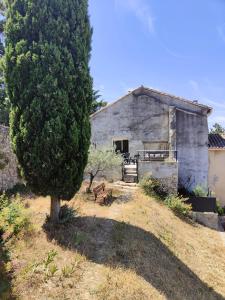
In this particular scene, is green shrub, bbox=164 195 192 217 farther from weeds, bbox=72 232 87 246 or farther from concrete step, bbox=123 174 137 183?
weeds, bbox=72 232 87 246

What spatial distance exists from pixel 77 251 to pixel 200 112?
15.0m

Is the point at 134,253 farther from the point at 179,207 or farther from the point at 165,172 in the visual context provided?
the point at 165,172

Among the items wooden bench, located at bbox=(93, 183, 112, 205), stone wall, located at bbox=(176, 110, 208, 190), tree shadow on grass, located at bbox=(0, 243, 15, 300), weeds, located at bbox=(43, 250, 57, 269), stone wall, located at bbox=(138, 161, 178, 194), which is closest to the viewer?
tree shadow on grass, located at bbox=(0, 243, 15, 300)

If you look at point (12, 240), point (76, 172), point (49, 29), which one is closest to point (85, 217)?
point (76, 172)

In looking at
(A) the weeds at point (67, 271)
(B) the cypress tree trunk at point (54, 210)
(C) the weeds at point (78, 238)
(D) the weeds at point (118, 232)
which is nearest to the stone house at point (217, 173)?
(D) the weeds at point (118, 232)

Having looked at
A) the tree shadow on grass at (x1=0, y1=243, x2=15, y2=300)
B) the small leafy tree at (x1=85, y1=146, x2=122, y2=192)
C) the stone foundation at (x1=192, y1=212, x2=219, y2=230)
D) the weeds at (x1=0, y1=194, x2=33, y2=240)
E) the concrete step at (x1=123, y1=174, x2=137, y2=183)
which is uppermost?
the small leafy tree at (x1=85, y1=146, x2=122, y2=192)

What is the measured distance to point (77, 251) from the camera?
8094mm

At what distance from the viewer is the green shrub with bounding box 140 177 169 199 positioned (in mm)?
15541

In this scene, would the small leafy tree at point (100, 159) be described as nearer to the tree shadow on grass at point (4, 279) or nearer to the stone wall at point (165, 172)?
the stone wall at point (165, 172)

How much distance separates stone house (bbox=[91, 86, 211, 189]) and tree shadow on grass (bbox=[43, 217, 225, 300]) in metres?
7.59

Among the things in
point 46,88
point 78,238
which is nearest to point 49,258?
point 78,238

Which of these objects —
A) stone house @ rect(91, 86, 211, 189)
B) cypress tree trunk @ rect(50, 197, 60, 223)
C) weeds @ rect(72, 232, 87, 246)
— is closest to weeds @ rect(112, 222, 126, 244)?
weeds @ rect(72, 232, 87, 246)

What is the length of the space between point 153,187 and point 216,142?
342 inches

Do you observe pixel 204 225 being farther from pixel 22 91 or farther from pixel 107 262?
pixel 22 91
